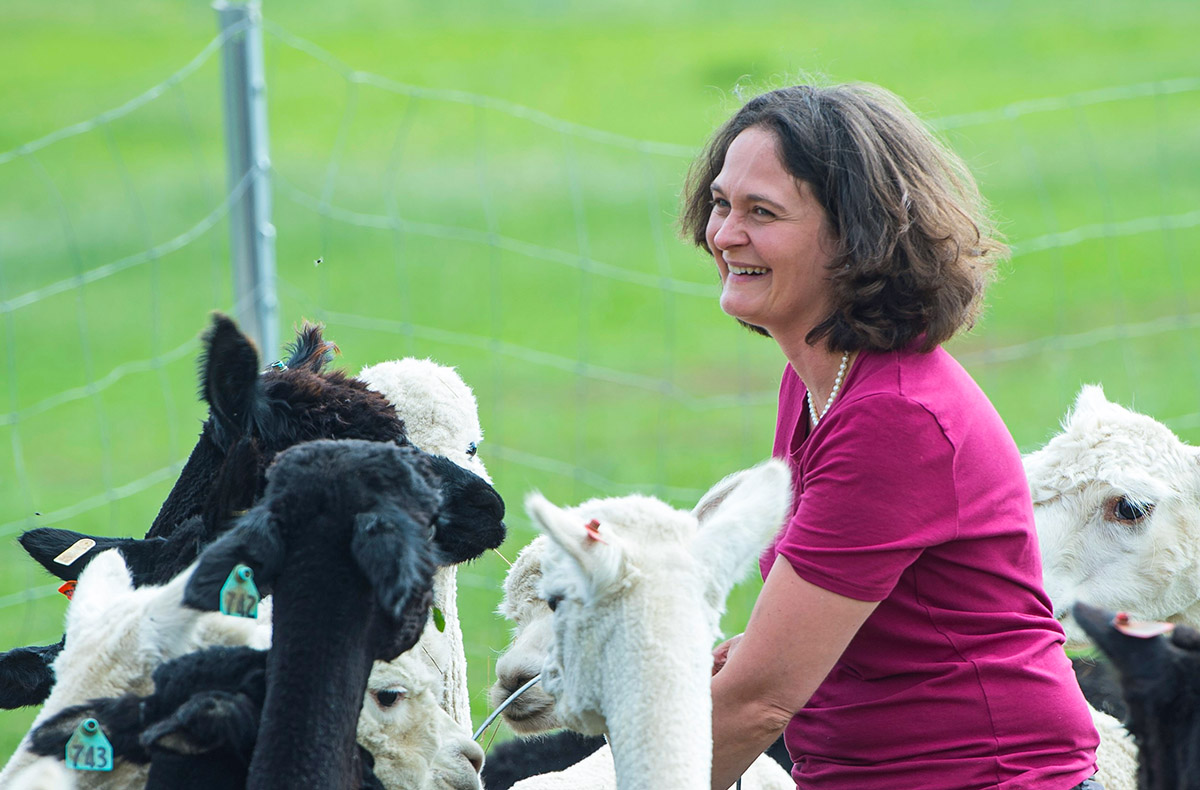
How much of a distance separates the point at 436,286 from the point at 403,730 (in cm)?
1519

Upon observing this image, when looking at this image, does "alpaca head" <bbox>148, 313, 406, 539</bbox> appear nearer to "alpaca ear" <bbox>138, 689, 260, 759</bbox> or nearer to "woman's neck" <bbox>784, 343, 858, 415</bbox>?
"alpaca ear" <bbox>138, 689, 260, 759</bbox>

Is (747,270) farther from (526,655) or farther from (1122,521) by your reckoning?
(1122,521)

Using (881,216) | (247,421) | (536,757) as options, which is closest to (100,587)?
(247,421)

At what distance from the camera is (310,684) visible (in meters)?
1.91

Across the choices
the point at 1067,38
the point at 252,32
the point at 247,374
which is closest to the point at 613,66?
the point at 1067,38

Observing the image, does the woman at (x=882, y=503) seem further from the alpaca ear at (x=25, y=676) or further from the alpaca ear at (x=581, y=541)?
the alpaca ear at (x=25, y=676)

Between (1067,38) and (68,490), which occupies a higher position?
(1067,38)

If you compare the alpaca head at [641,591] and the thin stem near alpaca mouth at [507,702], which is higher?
the alpaca head at [641,591]

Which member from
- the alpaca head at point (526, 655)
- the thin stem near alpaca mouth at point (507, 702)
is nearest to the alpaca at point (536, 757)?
the alpaca head at point (526, 655)

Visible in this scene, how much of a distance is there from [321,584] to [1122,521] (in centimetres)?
233

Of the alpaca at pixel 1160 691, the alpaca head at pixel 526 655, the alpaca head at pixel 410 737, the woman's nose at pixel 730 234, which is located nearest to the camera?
the alpaca at pixel 1160 691

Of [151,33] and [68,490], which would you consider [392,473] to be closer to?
[68,490]

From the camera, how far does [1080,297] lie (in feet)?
53.5

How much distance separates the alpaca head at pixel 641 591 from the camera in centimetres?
195
